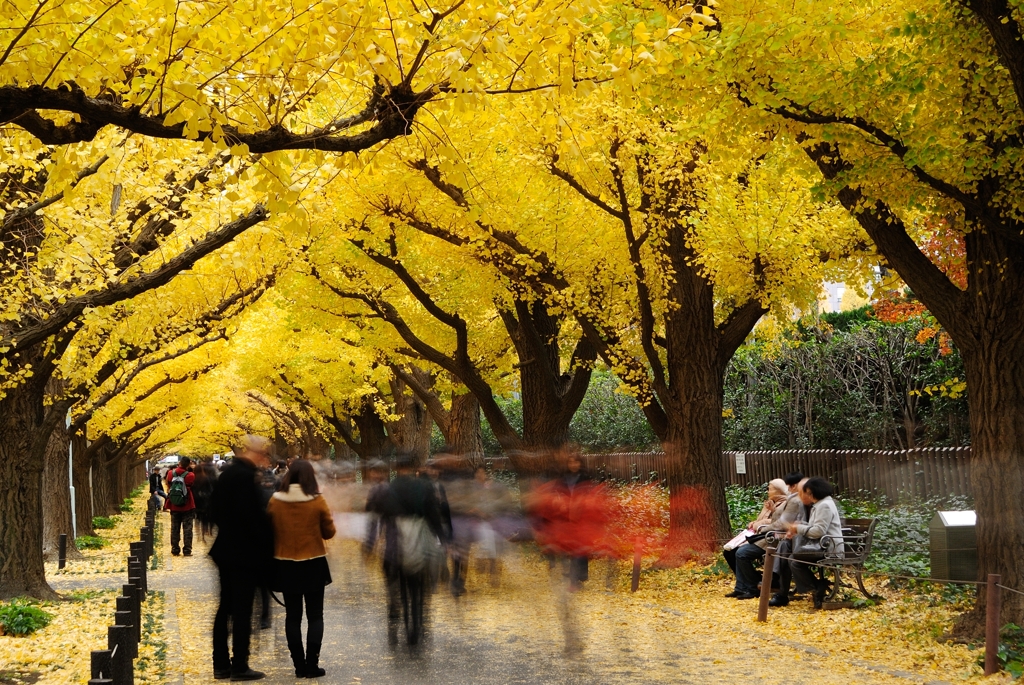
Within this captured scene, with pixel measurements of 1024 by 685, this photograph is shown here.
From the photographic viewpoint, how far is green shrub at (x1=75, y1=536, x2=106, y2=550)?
27366mm

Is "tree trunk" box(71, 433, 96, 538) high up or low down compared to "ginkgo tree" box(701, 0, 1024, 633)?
down

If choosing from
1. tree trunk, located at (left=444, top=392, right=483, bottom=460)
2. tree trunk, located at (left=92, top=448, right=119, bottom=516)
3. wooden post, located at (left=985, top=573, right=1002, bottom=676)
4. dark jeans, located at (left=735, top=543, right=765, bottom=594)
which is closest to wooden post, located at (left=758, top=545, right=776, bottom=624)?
dark jeans, located at (left=735, top=543, right=765, bottom=594)

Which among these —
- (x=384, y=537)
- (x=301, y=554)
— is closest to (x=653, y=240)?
(x=384, y=537)

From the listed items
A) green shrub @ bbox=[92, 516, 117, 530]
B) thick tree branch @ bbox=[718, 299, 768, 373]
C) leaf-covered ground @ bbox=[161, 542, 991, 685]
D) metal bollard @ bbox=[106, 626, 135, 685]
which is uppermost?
thick tree branch @ bbox=[718, 299, 768, 373]

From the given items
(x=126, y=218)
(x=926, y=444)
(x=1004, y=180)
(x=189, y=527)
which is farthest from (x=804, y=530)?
(x=189, y=527)

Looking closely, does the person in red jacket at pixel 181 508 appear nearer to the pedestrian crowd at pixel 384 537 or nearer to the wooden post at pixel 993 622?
the pedestrian crowd at pixel 384 537

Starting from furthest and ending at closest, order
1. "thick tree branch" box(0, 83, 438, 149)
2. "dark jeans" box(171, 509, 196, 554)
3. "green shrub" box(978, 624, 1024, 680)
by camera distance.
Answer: "dark jeans" box(171, 509, 196, 554), "green shrub" box(978, 624, 1024, 680), "thick tree branch" box(0, 83, 438, 149)

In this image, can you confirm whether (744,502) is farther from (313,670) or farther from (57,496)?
(313,670)

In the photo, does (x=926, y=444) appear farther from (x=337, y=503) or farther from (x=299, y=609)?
(x=299, y=609)

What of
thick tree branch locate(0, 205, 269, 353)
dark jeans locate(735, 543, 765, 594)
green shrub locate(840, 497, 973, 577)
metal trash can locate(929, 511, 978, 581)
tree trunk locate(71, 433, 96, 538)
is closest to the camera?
metal trash can locate(929, 511, 978, 581)

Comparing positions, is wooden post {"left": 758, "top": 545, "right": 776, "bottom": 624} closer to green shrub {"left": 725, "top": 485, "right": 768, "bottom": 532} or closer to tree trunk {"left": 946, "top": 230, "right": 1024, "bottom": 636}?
tree trunk {"left": 946, "top": 230, "right": 1024, "bottom": 636}

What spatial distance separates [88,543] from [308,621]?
20792mm

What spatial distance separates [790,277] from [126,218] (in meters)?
9.25

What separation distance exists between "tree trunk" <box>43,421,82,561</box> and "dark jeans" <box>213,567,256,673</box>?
1530cm
